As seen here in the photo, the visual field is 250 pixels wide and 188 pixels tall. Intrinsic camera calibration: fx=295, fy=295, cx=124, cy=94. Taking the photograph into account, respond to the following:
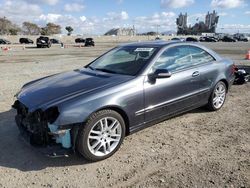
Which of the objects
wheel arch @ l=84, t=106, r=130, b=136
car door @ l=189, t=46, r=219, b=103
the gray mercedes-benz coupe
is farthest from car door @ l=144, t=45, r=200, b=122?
wheel arch @ l=84, t=106, r=130, b=136

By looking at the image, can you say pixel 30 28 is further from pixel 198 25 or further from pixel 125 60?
pixel 125 60

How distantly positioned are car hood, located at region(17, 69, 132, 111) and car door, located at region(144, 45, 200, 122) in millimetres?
495

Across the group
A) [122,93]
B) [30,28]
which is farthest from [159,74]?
[30,28]

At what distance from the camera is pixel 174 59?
5.14m

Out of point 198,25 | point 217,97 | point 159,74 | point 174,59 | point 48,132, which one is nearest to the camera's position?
point 48,132

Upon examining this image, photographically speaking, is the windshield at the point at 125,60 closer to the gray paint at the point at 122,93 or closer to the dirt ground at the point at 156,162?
the gray paint at the point at 122,93

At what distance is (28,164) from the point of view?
155 inches

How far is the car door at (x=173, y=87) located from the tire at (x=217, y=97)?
0.58 metres

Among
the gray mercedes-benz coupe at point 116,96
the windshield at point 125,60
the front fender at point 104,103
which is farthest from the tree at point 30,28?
the front fender at point 104,103

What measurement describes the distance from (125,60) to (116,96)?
1.34 metres

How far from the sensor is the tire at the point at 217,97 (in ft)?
19.4

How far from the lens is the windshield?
4777mm

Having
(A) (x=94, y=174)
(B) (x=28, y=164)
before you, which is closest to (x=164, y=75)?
(A) (x=94, y=174)

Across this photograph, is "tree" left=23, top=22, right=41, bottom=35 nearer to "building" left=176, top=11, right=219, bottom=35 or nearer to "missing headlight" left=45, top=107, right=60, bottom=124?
"building" left=176, top=11, right=219, bottom=35
